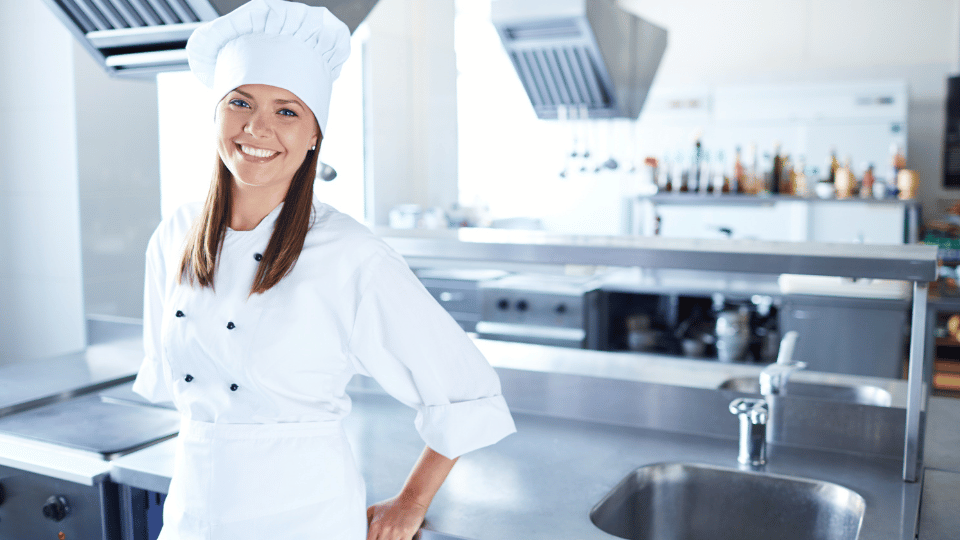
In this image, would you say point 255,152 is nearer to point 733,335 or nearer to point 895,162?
point 733,335

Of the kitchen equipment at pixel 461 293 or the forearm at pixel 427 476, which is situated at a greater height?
the forearm at pixel 427 476

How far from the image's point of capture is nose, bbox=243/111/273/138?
43.9 inches

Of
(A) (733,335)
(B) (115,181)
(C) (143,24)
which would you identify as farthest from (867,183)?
(C) (143,24)

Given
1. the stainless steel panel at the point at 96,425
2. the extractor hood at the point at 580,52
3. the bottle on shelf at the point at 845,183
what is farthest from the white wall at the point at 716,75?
the stainless steel panel at the point at 96,425

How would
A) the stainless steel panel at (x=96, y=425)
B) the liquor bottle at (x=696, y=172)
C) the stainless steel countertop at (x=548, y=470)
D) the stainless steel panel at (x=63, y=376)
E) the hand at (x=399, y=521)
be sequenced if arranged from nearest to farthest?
the hand at (x=399, y=521)
the stainless steel countertop at (x=548, y=470)
the stainless steel panel at (x=96, y=425)
the stainless steel panel at (x=63, y=376)
the liquor bottle at (x=696, y=172)

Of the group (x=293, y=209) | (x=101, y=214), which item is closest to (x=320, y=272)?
(x=293, y=209)

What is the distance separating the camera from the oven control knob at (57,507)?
163 cm

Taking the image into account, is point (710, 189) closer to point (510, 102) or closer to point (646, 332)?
point (646, 332)

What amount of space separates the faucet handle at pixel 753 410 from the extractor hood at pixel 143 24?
1202 millimetres

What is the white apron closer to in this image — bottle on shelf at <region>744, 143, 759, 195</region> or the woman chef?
the woman chef

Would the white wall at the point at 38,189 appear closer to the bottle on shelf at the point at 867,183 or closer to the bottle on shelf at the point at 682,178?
the bottle on shelf at the point at 682,178

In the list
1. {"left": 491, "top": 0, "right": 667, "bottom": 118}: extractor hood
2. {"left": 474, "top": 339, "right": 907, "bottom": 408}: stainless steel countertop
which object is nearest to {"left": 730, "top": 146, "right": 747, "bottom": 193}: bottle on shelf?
{"left": 491, "top": 0, "right": 667, "bottom": 118}: extractor hood

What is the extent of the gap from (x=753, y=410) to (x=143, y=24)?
1.53 m

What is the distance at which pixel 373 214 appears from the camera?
17.9 ft
